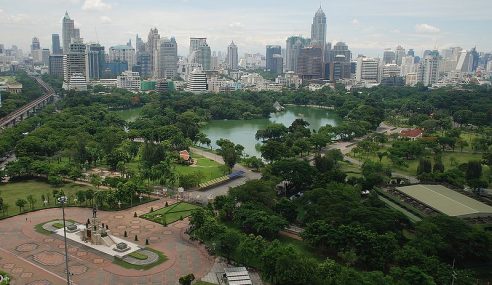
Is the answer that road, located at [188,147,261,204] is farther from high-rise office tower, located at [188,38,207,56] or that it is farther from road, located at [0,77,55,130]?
high-rise office tower, located at [188,38,207,56]

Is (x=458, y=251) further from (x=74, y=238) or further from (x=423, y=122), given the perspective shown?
(x=423, y=122)

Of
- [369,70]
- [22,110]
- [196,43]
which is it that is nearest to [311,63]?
[369,70]

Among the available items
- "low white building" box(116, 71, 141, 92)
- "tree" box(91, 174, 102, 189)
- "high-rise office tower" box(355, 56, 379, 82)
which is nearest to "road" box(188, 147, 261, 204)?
"tree" box(91, 174, 102, 189)

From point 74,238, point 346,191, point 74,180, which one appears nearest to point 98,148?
point 74,180

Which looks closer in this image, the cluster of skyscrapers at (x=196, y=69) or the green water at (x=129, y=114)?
the green water at (x=129, y=114)

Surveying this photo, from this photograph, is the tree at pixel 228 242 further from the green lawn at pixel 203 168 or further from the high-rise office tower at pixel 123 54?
the high-rise office tower at pixel 123 54

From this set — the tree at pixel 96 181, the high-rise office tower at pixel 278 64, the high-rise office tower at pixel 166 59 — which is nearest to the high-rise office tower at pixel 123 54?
the high-rise office tower at pixel 166 59

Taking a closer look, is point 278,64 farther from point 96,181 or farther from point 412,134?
point 96,181
